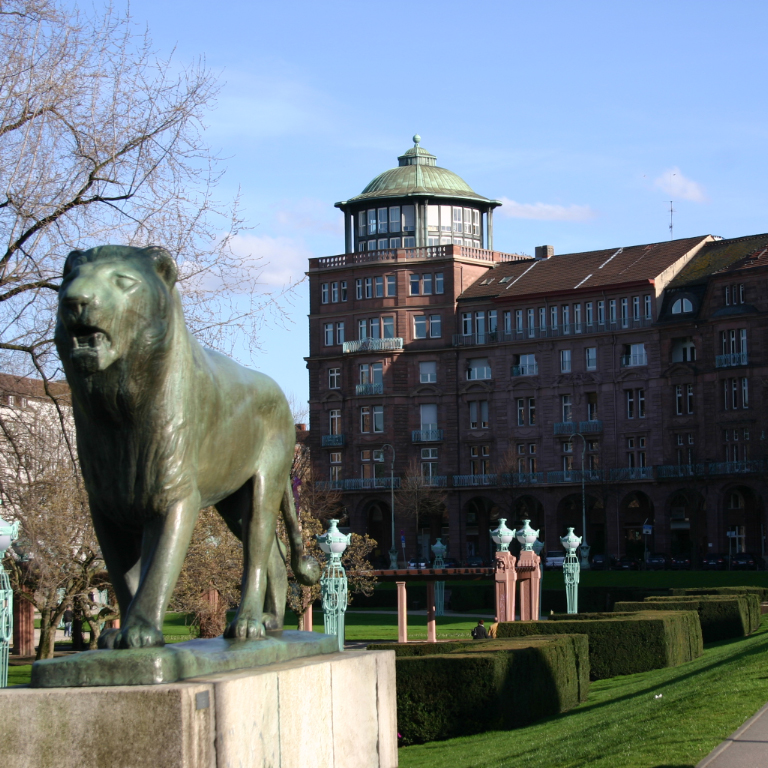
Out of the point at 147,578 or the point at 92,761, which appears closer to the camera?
the point at 92,761

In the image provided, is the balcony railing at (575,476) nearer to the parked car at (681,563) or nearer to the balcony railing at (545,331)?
the parked car at (681,563)

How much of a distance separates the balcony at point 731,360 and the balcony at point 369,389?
71.5ft

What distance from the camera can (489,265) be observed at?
87188 millimetres

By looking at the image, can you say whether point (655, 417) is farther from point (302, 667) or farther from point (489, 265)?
point (302, 667)

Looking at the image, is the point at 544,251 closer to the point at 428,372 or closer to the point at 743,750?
the point at 428,372

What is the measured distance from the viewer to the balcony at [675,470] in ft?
242

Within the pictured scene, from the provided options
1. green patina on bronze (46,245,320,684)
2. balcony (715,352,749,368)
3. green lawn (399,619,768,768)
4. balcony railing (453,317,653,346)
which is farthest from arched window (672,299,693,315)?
green patina on bronze (46,245,320,684)

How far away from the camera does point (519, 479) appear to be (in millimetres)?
80312

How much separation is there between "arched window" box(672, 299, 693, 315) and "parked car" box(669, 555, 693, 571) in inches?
545

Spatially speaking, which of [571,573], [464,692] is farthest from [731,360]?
[464,692]

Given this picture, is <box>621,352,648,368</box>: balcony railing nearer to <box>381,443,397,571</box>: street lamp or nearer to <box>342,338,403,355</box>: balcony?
<box>342,338,403,355</box>: balcony

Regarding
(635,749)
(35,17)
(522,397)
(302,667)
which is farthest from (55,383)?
(522,397)

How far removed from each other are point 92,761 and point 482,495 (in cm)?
7768

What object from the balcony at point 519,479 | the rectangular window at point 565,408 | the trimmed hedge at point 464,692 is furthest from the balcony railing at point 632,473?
the trimmed hedge at point 464,692
